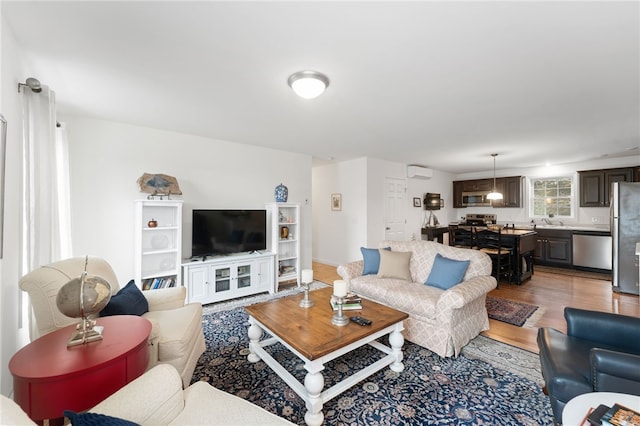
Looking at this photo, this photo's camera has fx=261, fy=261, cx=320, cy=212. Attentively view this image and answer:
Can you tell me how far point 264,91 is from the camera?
7.99 ft

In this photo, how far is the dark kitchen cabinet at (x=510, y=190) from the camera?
6584mm

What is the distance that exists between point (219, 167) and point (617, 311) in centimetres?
586

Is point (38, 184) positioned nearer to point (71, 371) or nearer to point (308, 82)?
point (71, 371)

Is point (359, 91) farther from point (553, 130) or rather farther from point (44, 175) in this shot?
point (553, 130)

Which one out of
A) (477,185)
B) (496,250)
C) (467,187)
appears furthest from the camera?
(467,187)

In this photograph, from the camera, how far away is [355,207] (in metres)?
5.80

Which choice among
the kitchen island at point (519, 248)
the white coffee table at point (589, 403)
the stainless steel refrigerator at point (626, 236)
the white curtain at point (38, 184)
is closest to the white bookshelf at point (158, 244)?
the white curtain at point (38, 184)

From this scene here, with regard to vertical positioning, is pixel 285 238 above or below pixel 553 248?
above

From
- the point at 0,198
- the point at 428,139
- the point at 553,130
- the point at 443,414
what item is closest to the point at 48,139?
the point at 0,198

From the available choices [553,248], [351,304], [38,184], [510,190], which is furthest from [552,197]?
[38,184]

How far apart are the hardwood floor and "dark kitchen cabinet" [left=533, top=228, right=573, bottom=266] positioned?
2.14 feet

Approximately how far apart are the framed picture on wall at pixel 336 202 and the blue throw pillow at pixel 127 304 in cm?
450

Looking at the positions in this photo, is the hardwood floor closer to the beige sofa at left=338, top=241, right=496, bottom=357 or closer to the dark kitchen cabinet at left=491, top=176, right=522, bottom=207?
the beige sofa at left=338, top=241, right=496, bottom=357

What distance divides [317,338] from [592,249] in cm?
651
